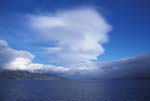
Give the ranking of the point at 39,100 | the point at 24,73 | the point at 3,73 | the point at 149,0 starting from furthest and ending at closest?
the point at 24,73 < the point at 3,73 < the point at 39,100 < the point at 149,0

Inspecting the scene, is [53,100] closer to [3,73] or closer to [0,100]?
[0,100]

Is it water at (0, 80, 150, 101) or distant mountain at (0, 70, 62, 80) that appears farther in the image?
distant mountain at (0, 70, 62, 80)

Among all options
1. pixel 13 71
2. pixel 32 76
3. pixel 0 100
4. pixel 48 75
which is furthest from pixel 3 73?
pixel 0 100

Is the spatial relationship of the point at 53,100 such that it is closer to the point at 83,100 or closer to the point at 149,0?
the point at 83,100

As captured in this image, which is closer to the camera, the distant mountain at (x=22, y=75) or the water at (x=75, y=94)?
the water at (x=75, y=94)

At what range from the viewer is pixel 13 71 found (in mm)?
156125

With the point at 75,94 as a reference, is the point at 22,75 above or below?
above

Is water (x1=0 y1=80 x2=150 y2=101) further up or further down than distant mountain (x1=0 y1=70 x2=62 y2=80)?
further down

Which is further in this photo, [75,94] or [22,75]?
[22,75]

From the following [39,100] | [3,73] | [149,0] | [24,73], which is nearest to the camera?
[149,0]

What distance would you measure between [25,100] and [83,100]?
6.29 m

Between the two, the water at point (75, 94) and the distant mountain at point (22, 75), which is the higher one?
the distant mountain at point (22, 75)

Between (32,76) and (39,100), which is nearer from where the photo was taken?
(39,100)

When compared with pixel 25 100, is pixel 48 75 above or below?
above
